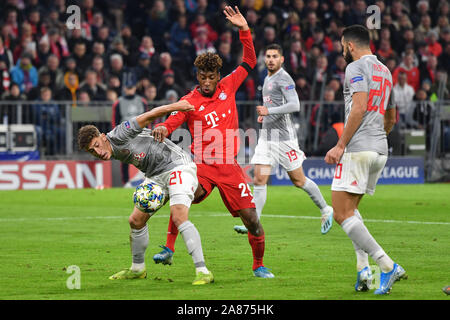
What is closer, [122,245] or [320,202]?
[122,245]

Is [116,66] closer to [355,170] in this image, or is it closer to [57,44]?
[57,44]

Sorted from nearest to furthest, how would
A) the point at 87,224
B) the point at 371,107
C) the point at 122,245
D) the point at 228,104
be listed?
the point at 371,107 → the point at 228,104 → the point at 122,245 → the point at 87,224

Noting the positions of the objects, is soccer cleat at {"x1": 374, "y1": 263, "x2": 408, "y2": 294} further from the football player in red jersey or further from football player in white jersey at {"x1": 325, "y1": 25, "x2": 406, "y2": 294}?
the football player in red jersey

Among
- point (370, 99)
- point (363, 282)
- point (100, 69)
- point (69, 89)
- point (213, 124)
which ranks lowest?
point (363, 282)

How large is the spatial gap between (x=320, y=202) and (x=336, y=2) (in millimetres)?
14590

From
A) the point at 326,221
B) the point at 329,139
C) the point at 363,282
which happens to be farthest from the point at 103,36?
the point at 363,282

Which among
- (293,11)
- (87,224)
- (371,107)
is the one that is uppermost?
(293,11)

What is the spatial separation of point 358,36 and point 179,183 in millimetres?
2169

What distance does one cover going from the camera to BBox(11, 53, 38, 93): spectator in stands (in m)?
21.1

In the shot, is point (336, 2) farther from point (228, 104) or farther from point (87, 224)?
point (228, 104)

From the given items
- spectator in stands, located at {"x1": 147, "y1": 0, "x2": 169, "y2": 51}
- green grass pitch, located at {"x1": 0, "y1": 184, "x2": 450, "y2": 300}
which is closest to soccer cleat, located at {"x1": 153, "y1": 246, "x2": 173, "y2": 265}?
green grass pitch, located at {"x1": 0, "y1": 184, "x2": 450, "y2": 300}

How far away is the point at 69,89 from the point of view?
2112cm
